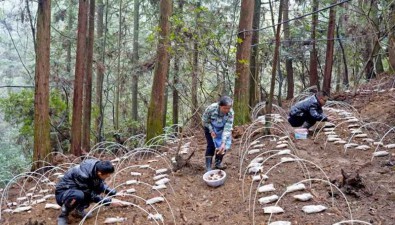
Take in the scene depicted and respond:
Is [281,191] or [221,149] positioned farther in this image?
[221,149]

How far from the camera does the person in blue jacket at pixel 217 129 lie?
489cm

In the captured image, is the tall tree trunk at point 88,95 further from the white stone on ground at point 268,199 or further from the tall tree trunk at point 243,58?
the white stone on ground at point 268,199

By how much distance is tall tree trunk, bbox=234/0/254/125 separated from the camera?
8078mm

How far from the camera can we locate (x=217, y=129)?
504 cm

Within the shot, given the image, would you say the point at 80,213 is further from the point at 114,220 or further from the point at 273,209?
the point at 273,209

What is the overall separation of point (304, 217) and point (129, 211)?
197 cm

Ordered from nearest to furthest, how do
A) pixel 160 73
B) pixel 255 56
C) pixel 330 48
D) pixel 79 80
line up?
pixel 160 73
pixel 79 80
pixel 330 48
pixel 255 56

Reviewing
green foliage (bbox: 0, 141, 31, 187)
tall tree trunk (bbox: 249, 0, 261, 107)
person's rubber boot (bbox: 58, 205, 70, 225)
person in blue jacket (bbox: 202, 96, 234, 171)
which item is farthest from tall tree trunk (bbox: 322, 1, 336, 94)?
green foliage (bbox: 0, 141, 31, 187)

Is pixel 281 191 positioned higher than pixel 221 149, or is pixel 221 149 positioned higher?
pixel 221 149

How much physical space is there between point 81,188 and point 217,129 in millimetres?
1933

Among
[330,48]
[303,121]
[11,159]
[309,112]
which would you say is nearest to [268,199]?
[309,112]

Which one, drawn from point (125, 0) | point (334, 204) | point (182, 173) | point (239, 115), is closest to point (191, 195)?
point (182, 173)

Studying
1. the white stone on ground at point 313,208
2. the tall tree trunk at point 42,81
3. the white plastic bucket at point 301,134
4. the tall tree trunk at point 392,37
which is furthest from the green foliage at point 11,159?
the tall tree trunk at point 392,37

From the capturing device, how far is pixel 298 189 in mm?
3857
